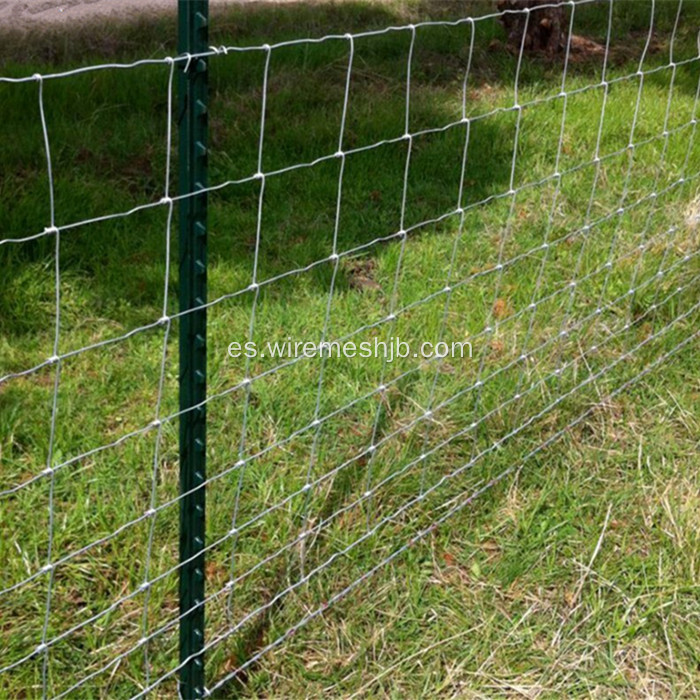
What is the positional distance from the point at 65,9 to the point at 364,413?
4.69 m

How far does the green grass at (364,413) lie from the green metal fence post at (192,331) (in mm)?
147

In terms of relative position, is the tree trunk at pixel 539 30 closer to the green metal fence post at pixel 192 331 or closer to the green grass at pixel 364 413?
the green grass at pixel 364 413

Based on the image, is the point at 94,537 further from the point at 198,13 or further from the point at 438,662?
the point at 198,13

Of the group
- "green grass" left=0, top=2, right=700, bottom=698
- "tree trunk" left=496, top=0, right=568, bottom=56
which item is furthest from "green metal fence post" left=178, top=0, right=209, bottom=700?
"tree trunk" left=496, top=0, right=568, bottom=56

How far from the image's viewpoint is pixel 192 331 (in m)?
2.00

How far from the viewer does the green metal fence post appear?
1809mm

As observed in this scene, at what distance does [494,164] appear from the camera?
5031mm

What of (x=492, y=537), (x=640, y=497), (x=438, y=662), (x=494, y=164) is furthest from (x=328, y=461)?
(x=494, y=164)

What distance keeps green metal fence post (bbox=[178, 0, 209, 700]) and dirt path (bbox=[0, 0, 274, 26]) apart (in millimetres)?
5007


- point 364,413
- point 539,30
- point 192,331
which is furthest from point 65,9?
point 192,331

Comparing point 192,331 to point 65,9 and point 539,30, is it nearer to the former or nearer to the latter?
point 539,30

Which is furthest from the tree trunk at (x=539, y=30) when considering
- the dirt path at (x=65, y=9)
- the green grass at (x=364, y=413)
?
the dirt path at (x=65, y=9)

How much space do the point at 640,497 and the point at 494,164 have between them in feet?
7.76

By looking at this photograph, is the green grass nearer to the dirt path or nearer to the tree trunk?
the tree trunk
